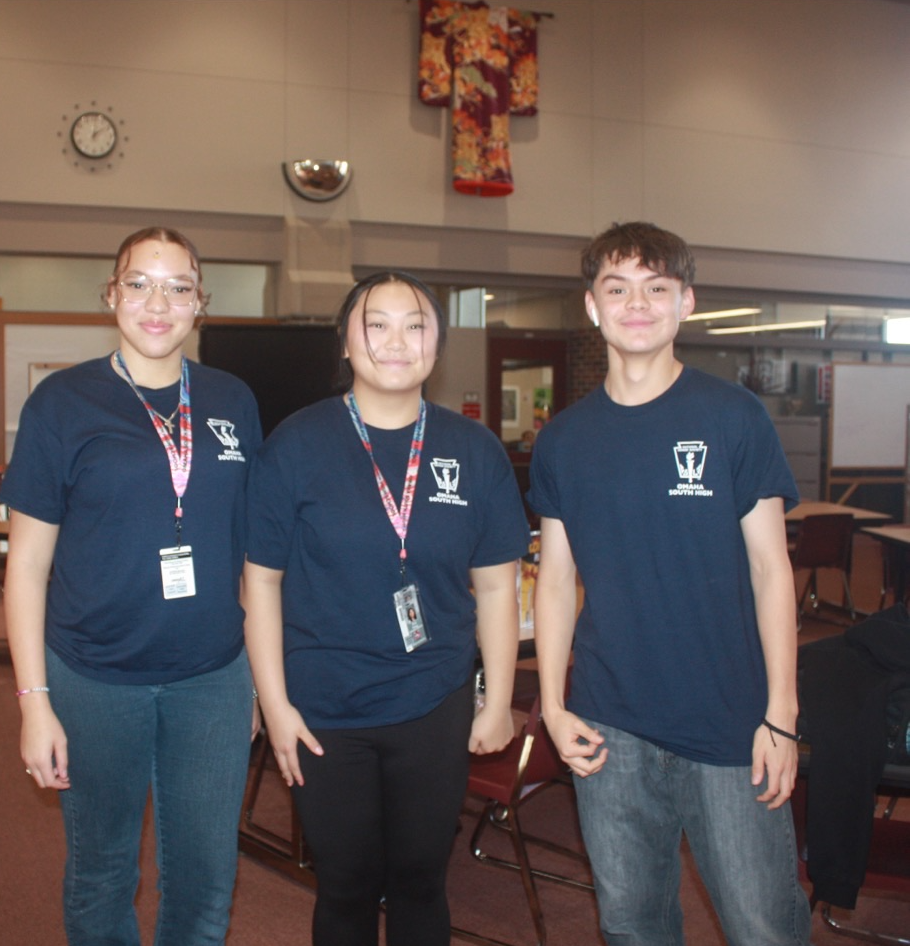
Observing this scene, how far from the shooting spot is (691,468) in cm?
170

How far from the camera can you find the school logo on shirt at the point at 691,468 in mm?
1688

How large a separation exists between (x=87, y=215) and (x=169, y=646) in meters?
7.42

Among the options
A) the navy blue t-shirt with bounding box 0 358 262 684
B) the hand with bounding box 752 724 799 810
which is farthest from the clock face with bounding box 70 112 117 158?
the hand with bounding box 752 724 799 810

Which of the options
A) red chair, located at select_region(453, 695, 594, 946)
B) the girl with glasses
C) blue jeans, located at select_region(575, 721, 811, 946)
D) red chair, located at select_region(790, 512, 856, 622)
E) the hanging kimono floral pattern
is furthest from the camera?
the hanging kimono floral pattern

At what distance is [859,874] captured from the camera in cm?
207

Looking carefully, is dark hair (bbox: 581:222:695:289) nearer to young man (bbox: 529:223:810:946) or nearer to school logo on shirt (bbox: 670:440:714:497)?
young man (bbox: 529:223:810:946)

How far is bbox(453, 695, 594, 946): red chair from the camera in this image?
8.75ft

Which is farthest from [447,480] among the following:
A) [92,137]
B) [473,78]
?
[473,78]

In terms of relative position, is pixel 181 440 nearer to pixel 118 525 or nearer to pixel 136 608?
pixel 118 525

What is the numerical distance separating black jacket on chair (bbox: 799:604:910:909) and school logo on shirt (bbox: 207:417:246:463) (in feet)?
4.40

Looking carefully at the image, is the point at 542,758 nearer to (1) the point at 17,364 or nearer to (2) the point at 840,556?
(2) the point at 840,556

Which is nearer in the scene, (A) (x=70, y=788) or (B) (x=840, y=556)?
(A) (x=70, y=788)

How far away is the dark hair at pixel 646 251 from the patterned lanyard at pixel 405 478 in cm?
45

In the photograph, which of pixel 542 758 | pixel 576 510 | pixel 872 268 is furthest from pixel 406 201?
pixel 576 510
